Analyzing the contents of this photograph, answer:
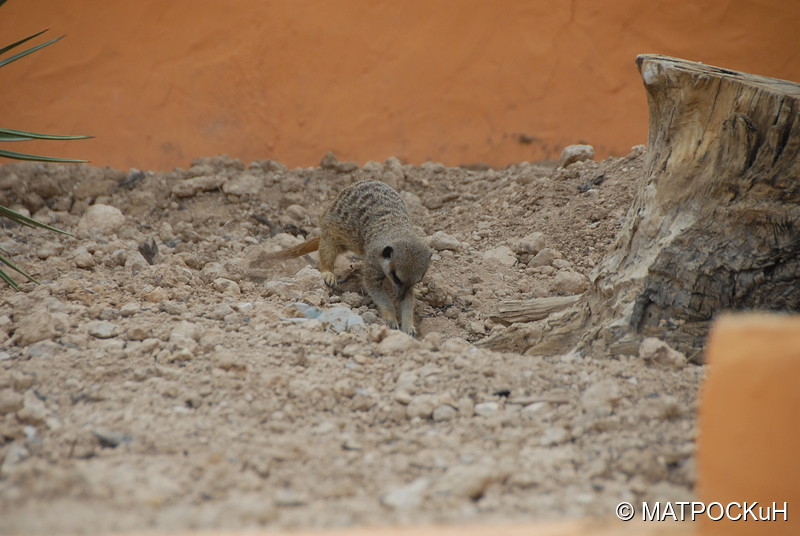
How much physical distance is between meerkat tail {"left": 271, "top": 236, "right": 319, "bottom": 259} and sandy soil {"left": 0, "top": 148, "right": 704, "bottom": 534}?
6.3 inches

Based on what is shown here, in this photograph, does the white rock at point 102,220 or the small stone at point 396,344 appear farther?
the white rock at point 102,220

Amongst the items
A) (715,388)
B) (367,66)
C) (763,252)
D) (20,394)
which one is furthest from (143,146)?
(715,388)

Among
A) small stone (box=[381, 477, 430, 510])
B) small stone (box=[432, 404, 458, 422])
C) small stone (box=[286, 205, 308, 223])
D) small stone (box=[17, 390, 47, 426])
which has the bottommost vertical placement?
small stone (box=[381, 477, 430, 510])

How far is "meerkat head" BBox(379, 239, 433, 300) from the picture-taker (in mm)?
3531

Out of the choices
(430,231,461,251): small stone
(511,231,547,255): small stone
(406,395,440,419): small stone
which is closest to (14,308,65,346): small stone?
(406,395,440,419): small stone

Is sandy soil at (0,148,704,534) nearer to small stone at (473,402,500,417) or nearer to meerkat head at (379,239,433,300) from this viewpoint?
small stone at (473,402,500,417)

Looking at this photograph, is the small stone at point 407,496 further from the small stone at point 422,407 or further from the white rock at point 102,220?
the white rock at point 102,220

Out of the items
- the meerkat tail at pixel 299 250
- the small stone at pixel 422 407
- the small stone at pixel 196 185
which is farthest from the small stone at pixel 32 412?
the small stone at pixel 196 185

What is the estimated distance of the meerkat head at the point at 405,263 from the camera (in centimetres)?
353

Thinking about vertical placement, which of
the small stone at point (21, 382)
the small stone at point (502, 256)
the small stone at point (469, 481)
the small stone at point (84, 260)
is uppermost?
the small stone at point (502, 256)

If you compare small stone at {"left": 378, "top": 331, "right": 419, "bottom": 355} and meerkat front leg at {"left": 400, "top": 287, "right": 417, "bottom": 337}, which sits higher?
meerkat front leg at {"left": 400, "top": 287, "right": 417, "bottom": 337}

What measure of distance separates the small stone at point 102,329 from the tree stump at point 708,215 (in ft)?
5.81

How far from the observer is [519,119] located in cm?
559

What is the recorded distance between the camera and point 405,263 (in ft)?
11.6
